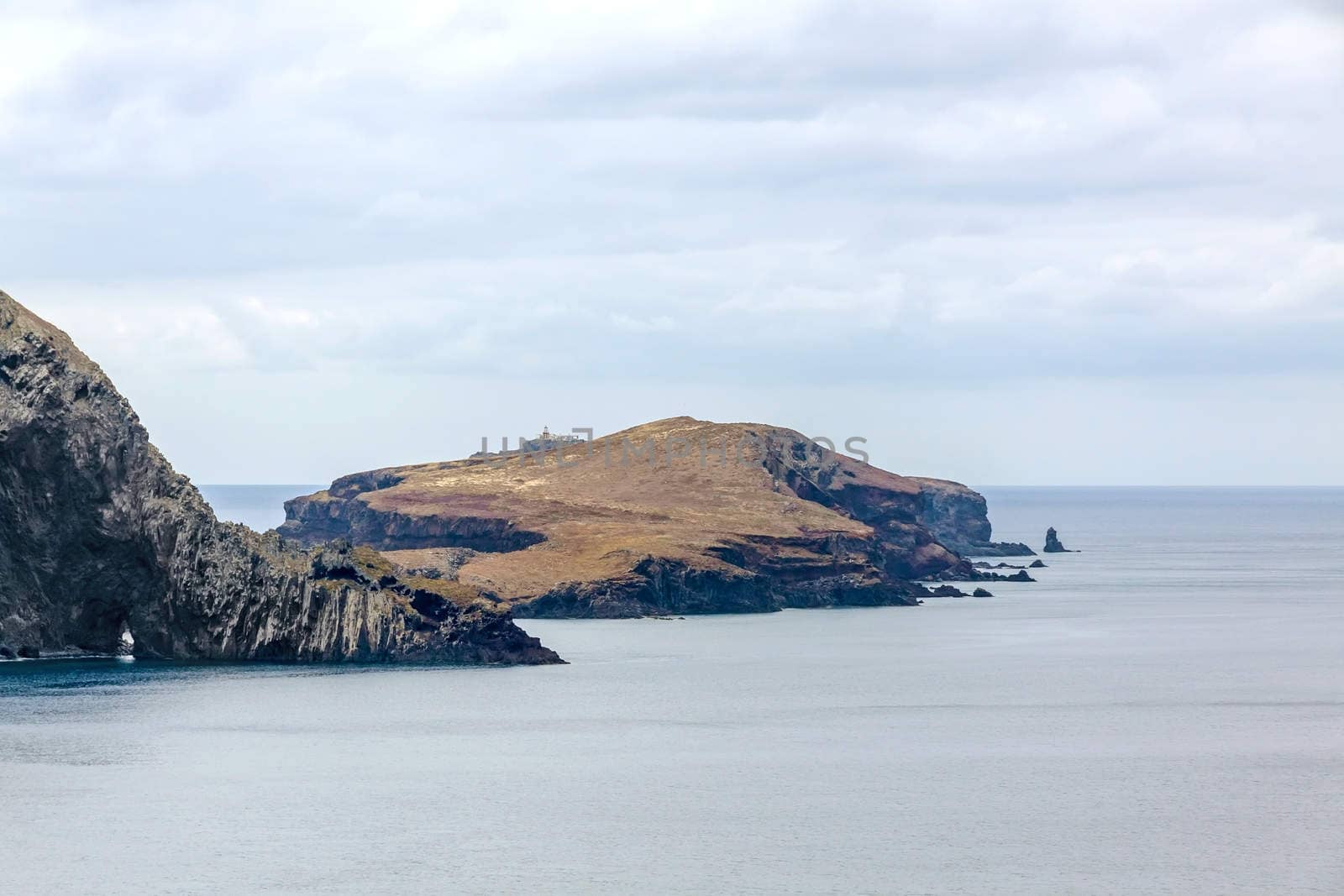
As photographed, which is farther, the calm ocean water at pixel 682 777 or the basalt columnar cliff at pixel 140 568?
the basalt columnar cliff at pixel 140 568

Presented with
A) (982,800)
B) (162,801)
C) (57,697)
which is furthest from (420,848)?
(57,697)

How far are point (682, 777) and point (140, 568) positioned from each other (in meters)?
60.2

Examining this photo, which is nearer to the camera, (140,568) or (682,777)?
(682,777)

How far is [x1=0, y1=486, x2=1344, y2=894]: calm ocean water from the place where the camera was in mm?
72625

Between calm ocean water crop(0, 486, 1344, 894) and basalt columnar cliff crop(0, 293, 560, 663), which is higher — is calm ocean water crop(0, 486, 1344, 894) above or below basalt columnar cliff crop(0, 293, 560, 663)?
below

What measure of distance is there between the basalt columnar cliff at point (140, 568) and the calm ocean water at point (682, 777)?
4.44 meters

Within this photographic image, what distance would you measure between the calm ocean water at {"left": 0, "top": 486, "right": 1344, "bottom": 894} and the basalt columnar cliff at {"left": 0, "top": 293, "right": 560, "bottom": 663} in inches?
175

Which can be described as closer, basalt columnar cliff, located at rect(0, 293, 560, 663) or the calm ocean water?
the calm ocean water

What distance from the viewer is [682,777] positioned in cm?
9381

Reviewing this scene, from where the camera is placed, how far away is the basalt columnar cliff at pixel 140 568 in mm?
132500

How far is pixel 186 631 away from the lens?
138625 mm

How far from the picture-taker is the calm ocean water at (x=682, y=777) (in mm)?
72625

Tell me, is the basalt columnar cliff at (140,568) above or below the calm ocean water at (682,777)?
above

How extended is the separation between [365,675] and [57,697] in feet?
74.4
